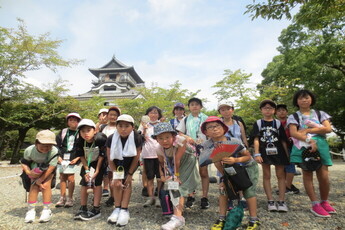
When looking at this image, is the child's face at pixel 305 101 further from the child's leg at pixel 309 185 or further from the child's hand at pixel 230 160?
the child's hand at pixel 230 160

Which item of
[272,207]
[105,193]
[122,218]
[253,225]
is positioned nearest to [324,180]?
[272,207]

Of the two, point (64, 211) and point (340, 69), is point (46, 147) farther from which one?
point (340, 69)

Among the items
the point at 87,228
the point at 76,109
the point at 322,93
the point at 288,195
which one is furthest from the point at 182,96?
the point at 87,228

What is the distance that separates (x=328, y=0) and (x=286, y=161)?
Answer: 8.88 ft

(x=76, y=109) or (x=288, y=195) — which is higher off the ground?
(x=76, y=109)

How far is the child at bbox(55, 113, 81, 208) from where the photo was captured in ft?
11.7

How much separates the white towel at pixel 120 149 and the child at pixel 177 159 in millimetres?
382

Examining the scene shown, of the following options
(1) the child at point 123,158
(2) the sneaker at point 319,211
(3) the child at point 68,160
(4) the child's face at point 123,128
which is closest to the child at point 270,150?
(2) the sneaker at point 319,211

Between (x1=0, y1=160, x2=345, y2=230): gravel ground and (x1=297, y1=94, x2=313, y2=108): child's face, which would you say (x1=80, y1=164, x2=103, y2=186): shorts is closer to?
(x1=0, y1=160, x2=345, y2=230): gravel ground

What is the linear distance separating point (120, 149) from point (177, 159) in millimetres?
854

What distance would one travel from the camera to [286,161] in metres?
3.14

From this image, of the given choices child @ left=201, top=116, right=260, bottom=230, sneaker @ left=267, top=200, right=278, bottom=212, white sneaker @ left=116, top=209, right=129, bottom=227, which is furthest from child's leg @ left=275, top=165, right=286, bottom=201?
white sneaker @ left=116, top=209, right=129, bottom=227

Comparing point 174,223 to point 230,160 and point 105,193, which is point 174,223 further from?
point 105,193

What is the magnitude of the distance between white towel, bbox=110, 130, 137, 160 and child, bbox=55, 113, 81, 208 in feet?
2.84
